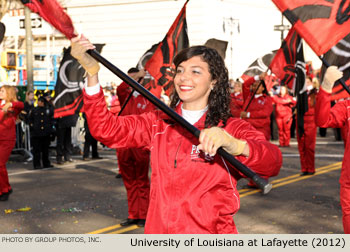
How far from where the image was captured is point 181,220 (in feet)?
10.2

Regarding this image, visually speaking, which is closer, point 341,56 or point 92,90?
point 92,90

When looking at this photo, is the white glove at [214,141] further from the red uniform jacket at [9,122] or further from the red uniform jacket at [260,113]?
the red uniform jacket at [260,113]

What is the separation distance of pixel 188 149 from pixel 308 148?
29.6 feet

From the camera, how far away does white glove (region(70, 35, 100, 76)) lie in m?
3.02

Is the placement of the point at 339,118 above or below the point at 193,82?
below

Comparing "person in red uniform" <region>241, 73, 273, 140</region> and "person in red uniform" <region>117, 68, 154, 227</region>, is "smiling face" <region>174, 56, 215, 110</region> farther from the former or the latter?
"person in red uniform" <region>241, 73, 273, 140</region>

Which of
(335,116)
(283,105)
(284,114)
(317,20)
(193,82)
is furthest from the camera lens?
(283,105)

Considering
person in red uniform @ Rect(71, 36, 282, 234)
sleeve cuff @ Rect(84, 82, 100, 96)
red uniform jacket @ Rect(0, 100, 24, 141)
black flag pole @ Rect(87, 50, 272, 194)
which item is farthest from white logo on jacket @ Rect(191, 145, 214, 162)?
red uniform jacket @ Rect(0, 100, 24, 141)

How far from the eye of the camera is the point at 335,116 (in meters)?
5.19

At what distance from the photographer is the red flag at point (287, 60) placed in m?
10.6

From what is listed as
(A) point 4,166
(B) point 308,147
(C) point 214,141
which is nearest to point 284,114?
(B) point 308,147

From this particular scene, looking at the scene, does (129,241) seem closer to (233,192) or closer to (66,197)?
(233,192)

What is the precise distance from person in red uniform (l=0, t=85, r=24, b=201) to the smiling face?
6.78 meters

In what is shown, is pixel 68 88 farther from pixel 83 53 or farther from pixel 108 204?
pixel 83 53
